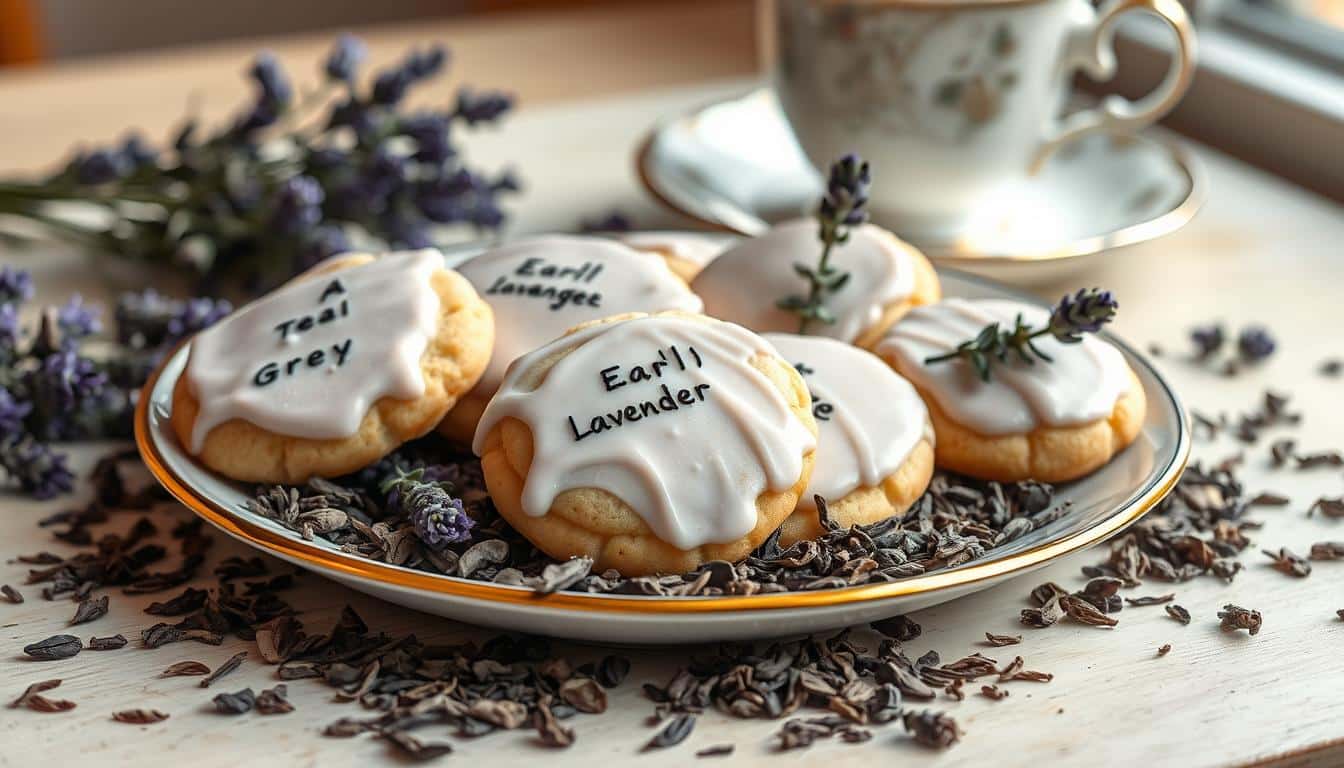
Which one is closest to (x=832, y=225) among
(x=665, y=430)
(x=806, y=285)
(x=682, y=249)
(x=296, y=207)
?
(x=806, y=285)

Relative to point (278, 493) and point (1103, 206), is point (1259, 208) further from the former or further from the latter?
point (278, 493)

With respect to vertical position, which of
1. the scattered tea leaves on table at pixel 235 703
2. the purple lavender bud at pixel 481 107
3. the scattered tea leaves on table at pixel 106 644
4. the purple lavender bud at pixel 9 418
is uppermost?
the purple lavender bud at pixel 481 107

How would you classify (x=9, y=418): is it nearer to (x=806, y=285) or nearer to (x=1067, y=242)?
(x=806, y=285)

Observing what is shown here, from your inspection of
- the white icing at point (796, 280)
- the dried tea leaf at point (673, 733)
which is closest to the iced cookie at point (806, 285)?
the white icing at point (796, 280)

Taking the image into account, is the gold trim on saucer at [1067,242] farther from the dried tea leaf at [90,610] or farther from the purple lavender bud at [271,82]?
the dried tea leaf at [90,610]

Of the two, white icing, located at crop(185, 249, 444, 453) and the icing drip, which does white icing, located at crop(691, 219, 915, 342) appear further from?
white icing, located at crop(185, 249, 444, 453)

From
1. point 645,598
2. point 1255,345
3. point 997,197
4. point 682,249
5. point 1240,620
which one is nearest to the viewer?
point 645,598

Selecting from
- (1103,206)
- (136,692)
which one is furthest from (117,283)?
(1103,206)
